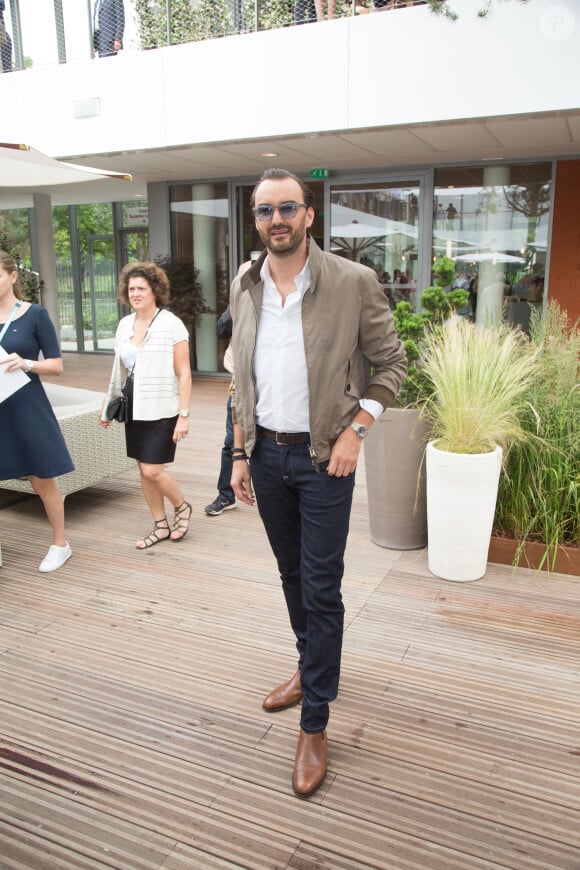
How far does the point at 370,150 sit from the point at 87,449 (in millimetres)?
6206

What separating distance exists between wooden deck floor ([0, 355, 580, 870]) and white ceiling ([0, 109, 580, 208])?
5667mm

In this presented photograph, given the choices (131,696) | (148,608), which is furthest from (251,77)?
(131,696)

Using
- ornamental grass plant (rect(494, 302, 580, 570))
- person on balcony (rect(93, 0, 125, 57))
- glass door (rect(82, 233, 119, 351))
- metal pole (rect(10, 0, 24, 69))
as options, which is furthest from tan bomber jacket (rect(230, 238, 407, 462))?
glass door (rect(82, 233, 119, 351))

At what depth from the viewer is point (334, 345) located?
2238 millimetres

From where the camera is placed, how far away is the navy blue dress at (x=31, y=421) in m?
4.01

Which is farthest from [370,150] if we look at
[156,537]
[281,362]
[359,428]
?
[359,428]

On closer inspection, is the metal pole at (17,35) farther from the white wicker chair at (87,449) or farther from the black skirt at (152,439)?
the black skirt at (152,439)

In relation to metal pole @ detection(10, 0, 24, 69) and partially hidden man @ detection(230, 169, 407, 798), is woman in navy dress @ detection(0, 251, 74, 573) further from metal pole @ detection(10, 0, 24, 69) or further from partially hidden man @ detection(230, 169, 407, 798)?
metal pole @ detection(10, 0, 24, 69)

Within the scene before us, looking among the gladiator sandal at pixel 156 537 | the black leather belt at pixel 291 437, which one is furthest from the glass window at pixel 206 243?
the black leather belt at pixel 291 437

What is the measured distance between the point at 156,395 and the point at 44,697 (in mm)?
1901

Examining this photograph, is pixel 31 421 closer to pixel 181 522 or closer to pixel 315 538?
pixel 181 522

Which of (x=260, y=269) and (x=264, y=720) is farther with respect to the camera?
(x=264, y=720)

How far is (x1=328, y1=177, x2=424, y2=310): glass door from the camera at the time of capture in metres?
10.5

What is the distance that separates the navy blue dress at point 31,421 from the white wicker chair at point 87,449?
86 cm
